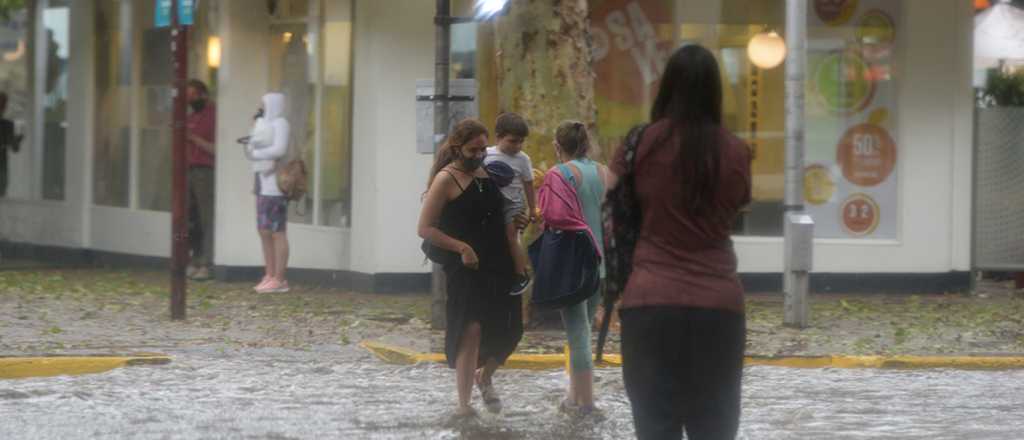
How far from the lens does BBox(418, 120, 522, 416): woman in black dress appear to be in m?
9.31

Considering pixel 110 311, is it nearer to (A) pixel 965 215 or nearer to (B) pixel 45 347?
(B) pixel 45 347

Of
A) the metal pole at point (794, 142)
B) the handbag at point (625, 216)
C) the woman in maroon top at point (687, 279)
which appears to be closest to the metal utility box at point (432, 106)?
the metal pole at point (794, 142)

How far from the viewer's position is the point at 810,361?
1205 cm

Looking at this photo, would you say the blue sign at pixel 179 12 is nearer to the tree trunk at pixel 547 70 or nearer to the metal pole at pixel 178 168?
the metal pole at pixel 178 168

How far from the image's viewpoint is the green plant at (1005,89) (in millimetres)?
18359

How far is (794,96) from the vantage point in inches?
532

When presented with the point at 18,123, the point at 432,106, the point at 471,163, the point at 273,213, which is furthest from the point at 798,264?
the point at 18,123

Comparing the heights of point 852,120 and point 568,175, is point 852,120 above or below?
above

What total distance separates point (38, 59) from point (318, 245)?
20.6 ft

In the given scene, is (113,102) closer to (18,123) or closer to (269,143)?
(18,123)

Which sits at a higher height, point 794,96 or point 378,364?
point 794,96

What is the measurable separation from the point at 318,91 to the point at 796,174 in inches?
223

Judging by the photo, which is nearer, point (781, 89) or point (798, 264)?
point (798, 264)

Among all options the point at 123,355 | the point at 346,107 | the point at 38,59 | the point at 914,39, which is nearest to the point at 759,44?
the point at 914,39
